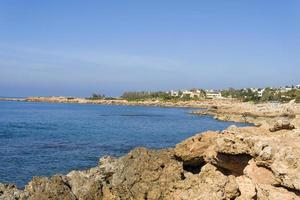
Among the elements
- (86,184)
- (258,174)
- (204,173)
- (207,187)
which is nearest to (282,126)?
(258,174)

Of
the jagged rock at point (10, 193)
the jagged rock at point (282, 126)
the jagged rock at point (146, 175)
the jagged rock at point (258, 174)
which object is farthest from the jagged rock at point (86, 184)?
the jagged rock at point (282, 126)

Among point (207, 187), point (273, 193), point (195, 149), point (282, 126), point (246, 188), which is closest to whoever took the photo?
point (273, 193)

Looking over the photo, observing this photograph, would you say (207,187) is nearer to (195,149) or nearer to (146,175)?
(146,175)

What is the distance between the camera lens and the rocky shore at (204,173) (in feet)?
40.0

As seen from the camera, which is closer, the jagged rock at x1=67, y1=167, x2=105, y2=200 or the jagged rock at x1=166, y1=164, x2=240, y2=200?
the jagged rock at x1=166, y1=164, x2=240, y2=200

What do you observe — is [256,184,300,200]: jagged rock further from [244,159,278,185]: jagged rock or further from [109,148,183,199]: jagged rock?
[109,148,183,199]: jagged rock

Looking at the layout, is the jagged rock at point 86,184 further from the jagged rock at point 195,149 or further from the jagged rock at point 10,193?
the jagged rock at point 195,149

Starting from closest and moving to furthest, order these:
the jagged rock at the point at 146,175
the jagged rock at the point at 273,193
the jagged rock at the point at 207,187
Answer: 1. the jagged rock at the point at 273,193
2. the jagged rock at the point at 207,187
3. the jagged rock at the point at 146,175

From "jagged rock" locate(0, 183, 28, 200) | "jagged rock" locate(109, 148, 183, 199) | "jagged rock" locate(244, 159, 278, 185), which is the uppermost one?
"jagged rock" locate(244, 159, 278, 185)

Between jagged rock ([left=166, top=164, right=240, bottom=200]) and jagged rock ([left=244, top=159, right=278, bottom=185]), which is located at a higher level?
jagged rock ([left=244, top=159, right=278, bottom=185])

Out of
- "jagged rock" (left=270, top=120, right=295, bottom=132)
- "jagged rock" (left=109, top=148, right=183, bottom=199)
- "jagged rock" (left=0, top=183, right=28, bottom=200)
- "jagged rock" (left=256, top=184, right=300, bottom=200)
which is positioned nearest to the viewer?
"jagged rock" (left=256, top=184, right=300, bottom=200)

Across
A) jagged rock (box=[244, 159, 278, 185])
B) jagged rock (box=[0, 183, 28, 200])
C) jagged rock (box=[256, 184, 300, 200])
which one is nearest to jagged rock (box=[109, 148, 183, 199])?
jagged rock (box=[244, 159, 278, 185])

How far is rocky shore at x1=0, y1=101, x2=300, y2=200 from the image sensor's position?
1220 cm

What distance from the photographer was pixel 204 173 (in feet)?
47.8
